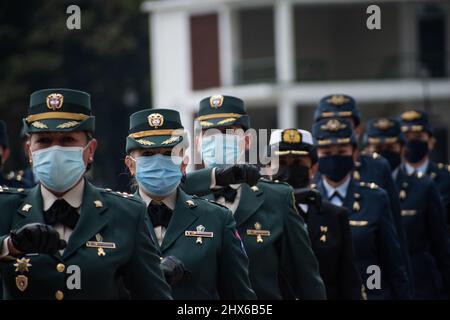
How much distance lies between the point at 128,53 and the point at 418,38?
1089 centimetres

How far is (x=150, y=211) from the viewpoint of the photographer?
8789mm

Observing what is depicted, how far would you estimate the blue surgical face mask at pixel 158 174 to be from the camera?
8.57 metres

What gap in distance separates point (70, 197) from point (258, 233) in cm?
245

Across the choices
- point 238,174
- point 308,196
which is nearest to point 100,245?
point 238,174

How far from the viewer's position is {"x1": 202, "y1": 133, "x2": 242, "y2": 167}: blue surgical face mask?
9.80 metres

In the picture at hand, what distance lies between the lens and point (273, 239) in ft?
32.2

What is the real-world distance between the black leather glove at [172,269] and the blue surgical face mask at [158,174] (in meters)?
0.49

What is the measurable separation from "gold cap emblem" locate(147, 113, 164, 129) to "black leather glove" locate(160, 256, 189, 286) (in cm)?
88

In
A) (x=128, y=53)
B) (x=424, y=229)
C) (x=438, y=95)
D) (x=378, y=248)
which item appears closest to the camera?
(x=378, y=248)

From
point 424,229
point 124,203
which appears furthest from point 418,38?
point 124,203

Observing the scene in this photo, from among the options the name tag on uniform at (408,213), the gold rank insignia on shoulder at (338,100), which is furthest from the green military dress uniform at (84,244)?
the gold rank insignia on shoulder at (338,100)

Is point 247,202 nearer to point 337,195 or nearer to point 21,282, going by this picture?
point 337,195

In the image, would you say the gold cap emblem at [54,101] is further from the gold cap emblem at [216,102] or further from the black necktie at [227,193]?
the gold cap emblem at [216,102]

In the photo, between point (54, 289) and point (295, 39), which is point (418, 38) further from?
point (54, 289)
